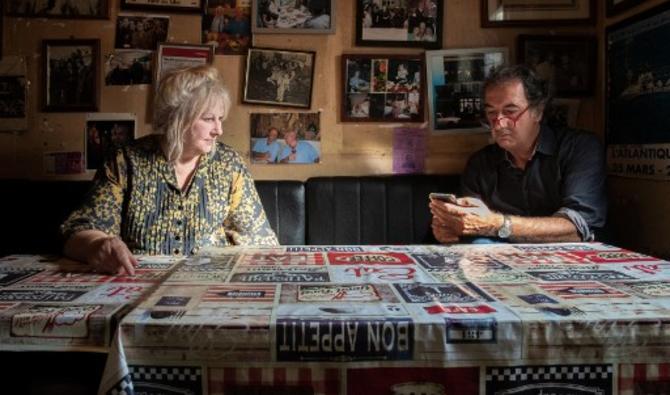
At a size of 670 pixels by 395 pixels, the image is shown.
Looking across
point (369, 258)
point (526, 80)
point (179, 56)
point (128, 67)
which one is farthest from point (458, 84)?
point (128, 67)

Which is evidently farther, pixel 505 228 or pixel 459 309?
pixel 505 228

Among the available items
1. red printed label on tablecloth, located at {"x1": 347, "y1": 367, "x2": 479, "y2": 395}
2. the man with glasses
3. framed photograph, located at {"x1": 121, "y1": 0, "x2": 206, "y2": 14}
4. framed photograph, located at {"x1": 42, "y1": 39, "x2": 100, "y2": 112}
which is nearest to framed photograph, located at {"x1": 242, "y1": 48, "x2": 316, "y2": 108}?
framed photograph, located at {"x1": 121, "y1": 0, "x2": 206, "y2": 14}

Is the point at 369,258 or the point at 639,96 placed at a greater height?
the point at 639,96

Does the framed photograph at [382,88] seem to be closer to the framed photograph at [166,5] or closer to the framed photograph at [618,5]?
the framed photograph at [166,5]

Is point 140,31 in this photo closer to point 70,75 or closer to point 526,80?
point 70,75

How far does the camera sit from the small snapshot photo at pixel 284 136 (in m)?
2.49

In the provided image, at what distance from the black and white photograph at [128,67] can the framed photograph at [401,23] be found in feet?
3.06

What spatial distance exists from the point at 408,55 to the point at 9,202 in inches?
69.8

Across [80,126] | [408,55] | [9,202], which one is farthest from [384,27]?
[9,202]

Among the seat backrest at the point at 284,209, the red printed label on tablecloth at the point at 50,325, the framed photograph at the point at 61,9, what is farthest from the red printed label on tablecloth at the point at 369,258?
the framed photograph at the point at 61,9

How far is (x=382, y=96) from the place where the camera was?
8.21ft

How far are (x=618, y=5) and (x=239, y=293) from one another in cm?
208

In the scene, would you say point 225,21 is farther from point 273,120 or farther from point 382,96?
point 382,96

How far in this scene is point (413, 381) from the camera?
90cm
